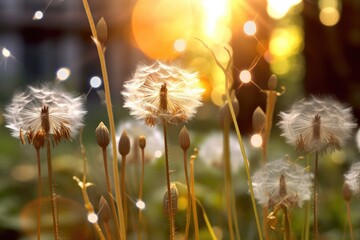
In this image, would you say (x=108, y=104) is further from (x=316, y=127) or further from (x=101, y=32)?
(x=316, y=127)

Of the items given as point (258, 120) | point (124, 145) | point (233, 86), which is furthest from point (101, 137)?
point (233, 86)

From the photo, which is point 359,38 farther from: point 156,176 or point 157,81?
point 157,81

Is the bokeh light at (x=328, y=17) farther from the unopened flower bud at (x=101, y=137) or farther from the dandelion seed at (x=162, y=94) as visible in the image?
the unopened flower bud at (x=101, y=137)

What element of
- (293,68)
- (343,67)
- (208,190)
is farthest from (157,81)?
(293,68)

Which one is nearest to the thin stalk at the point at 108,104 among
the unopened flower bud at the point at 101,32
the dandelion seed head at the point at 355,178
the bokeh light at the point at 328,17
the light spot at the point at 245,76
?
the unopened flower bud at the point at 101,32

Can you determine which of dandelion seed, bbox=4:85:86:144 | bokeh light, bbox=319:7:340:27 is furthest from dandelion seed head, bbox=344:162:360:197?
bokeh light, bbox=319:7:340:27

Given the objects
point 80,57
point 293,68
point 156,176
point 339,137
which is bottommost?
point 339,137
